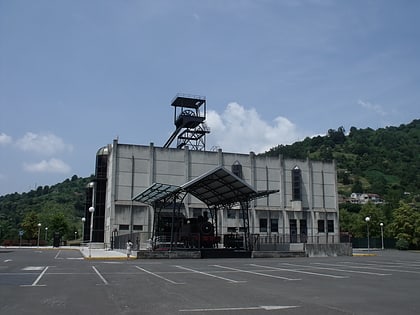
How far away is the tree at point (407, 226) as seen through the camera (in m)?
64.4

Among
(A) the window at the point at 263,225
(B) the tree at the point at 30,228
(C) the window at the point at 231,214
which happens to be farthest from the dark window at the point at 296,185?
(B) the tree at the point at 30,228

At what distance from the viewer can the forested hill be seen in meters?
150

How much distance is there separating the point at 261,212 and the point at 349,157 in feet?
431

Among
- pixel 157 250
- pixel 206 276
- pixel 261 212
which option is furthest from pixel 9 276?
pixel 261 212

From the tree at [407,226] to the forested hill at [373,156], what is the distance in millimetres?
73554

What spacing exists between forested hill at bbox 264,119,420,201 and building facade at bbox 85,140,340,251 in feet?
285

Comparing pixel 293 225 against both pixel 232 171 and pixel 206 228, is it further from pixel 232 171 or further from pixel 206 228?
pixel 206 228

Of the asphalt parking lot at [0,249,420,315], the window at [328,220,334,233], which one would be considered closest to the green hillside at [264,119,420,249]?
the window at [328,220,334,233]

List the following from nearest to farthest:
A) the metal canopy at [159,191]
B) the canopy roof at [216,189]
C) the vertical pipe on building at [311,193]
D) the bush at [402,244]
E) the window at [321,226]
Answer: the canopy roof at [216,189], the metal canopy at [159,191], the vertical pipe on building at [311,193], the window at [321,226], the bush at [402,244]

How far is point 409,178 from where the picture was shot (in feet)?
483

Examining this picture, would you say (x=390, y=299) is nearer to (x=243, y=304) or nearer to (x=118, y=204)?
(x=243, y=304)

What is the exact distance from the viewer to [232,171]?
55750 mm

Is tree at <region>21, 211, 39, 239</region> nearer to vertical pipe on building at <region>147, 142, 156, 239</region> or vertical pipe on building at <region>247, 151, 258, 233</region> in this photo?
vertical pipe on building at <region>147, 142, 156, 239</region>

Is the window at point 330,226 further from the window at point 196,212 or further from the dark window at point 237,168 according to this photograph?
the window at point 196,212
